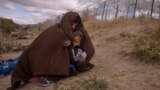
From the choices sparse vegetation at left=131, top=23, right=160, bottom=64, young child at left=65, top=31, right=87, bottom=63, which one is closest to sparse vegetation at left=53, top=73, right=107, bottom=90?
young child at left=65, top=31, right=87, bottom=63

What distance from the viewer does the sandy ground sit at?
18.5ft

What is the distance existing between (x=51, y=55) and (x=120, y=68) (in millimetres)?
1274

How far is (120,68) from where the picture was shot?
653 centimetres

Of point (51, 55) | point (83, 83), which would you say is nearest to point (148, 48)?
point (83, 83)

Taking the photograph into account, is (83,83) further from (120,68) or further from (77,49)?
(120,68)

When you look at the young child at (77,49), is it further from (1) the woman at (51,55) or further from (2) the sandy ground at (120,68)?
(2) the sandy ground at (120,68)

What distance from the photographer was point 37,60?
632 cm

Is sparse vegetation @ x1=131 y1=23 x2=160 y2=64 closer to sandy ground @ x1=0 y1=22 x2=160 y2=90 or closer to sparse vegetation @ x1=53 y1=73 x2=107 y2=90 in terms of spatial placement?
sandy ground @ x1=0 y1=22 x2=160 y2=90

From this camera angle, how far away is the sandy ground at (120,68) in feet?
18.5

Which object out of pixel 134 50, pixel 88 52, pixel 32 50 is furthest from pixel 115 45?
pixel 32 50

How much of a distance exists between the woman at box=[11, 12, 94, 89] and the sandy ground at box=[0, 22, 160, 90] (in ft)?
0.87

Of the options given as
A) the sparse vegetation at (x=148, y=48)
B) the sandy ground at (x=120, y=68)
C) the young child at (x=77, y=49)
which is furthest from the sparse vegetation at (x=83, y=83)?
the sparse vegetation at (x=148, y=48)

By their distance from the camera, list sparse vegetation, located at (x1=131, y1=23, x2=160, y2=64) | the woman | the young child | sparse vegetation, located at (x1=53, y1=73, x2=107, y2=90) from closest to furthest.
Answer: sparse vegetation, located at (x1=53, y1=73, x2=107, y2=90) < the woman < the young child < sparse vegetation, located at (x1=131, y1=23, x2=160, y2=64)

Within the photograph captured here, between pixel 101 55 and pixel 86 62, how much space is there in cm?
140
